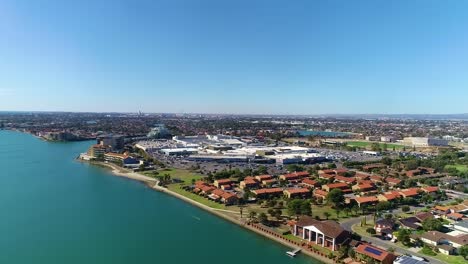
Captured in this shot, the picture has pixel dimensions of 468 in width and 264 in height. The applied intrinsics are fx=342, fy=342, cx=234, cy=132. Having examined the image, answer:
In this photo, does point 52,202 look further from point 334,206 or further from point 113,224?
point 334,206

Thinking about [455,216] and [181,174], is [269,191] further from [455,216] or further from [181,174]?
[455,216]

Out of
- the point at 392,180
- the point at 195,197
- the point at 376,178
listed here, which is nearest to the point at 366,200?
the point at 392,180

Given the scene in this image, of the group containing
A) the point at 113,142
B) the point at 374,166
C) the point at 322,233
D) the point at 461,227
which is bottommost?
the point at 374,166

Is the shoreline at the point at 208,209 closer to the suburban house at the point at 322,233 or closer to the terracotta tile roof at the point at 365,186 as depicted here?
the suburban house at the point at 322,233

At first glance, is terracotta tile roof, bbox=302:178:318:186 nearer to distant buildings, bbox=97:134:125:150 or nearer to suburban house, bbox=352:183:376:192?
suburban house, bbox=352:183:376:192

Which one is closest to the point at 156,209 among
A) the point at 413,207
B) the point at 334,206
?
the point at 334,206

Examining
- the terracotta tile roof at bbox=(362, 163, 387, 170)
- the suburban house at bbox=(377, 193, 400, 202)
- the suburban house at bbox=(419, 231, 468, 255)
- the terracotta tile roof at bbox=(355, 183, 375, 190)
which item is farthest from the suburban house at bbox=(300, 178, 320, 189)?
the suburban house at bbox=(419, 231, 468, 255)
